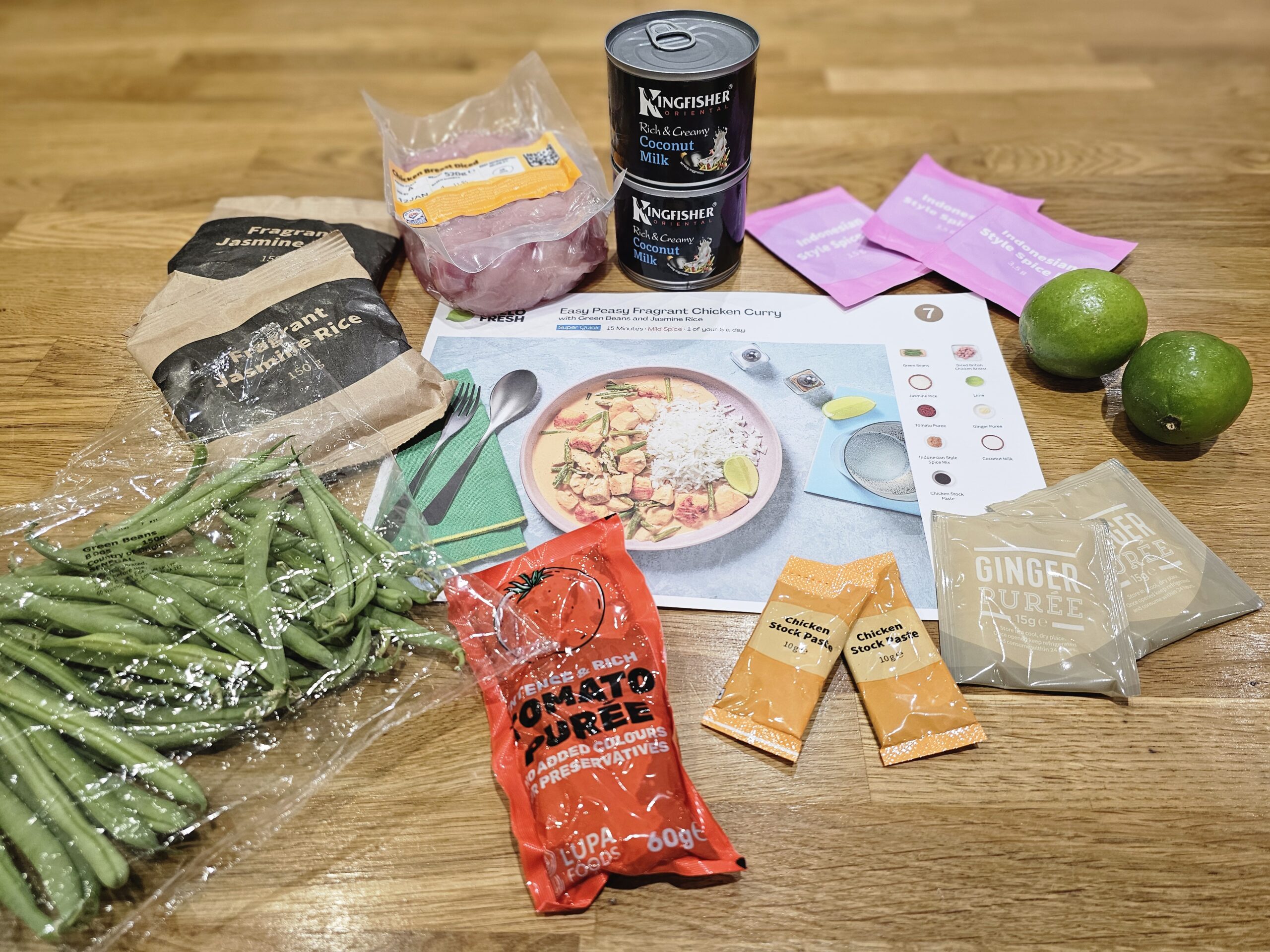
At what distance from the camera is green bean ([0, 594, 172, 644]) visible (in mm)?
655

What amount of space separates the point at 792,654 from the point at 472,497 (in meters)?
0.36

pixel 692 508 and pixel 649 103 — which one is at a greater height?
pixel 649 103

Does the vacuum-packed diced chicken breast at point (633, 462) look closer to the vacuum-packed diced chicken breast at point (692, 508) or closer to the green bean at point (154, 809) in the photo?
the vacuum-packed diced chicken breast at point (692, 508)

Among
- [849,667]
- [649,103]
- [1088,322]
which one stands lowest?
[849,667]

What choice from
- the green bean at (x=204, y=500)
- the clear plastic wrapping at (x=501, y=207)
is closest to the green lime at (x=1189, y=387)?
the clear plastic wrapping at (x=501, y=207)

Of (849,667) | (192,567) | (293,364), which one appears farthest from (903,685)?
(293,364)

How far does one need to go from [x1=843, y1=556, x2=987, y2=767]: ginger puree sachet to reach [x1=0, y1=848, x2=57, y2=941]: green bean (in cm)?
61

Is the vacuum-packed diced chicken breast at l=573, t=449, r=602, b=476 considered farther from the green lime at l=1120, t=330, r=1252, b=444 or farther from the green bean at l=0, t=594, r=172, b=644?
the green lime at l=1120, t=330, r=1252, b=444

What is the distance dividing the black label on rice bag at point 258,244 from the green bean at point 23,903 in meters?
0.68

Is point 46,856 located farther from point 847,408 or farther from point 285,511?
point 847,408

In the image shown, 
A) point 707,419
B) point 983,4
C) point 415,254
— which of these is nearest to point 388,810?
point 707,419

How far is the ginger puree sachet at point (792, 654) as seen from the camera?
0.68 metres

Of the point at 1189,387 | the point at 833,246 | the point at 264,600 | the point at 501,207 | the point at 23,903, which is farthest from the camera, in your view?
the point at 833,246

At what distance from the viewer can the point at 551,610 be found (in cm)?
74
